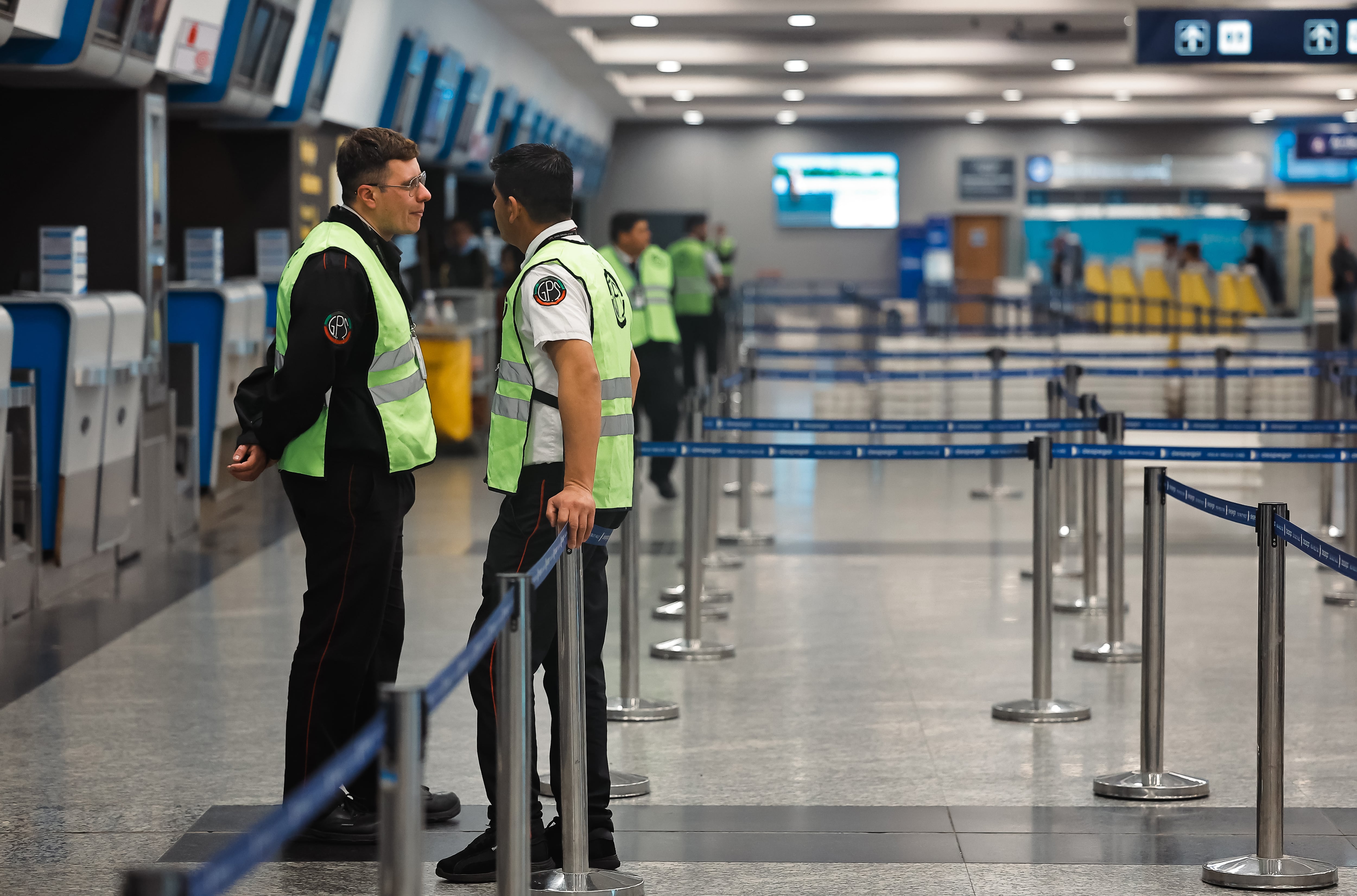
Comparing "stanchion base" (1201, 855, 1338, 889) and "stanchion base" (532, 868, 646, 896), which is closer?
"stanchion base" (532, 868, 646, 896)

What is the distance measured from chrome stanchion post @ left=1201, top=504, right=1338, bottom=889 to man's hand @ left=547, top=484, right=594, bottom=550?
1.59 m

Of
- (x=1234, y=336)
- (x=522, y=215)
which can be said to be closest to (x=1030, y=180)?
(x=1234, y=336)

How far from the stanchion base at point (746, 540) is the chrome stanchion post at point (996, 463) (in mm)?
1990

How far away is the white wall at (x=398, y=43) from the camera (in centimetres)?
1333

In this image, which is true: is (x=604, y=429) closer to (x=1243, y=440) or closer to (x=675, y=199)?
(x=1243, y=440)

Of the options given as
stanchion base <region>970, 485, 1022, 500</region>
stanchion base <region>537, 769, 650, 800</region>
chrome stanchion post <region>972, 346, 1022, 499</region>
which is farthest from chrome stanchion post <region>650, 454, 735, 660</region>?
stanchion base <region>970, 485, 1022, 500</region>

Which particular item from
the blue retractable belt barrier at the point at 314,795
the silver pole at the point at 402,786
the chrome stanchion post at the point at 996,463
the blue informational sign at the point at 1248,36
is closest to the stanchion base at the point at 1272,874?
the blue retractable belt barrier at the point at 314,795

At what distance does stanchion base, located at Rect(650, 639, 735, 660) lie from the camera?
6.43 meters

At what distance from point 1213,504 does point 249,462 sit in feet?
8.38

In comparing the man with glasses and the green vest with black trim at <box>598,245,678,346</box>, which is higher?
the green vest with black trim at <box>598,245,678,346</box>

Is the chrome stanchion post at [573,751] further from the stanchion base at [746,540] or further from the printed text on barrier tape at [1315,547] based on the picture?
the stanchion base at [746,540]

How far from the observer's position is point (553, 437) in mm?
3730

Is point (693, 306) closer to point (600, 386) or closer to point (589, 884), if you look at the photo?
point (600, 386)

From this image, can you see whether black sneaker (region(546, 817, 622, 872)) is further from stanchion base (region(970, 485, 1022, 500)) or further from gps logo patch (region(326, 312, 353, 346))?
stanchion base (region(970, 485, 1022, 500))
